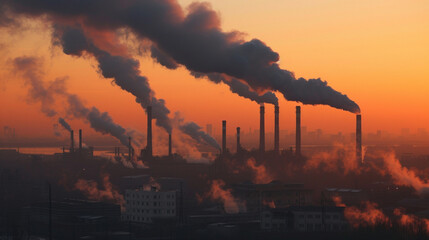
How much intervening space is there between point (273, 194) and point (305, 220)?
2086 centimetres

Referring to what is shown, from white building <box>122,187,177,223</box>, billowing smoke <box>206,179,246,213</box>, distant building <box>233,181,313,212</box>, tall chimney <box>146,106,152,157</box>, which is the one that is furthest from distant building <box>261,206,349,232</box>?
tall chimney <box>146,106,152,157</box>

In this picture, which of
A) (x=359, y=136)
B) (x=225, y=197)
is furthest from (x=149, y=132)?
(x=359, y=136)

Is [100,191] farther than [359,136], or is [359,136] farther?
[100,191]

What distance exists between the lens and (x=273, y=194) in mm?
79375

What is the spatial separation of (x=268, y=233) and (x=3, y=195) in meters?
40.3

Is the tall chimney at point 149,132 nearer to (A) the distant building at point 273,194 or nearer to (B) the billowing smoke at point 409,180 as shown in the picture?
(A) the distant building at point 273,194

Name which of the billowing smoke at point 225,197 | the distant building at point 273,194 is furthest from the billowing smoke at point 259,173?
the distant building at point 273,194

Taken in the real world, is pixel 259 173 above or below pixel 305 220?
above

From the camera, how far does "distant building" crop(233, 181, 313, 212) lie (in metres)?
77.8

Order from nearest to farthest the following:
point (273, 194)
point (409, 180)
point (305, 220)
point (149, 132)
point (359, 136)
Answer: point (305, 220) → point (273, 194) → point (409, 180) → point (359, 136) → point (149, 132)

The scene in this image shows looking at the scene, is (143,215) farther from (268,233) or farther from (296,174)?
(296,174)

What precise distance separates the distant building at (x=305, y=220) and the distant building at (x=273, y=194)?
56.5ft

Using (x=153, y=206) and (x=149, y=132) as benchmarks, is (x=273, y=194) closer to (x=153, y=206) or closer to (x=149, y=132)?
(x=153, y=206)

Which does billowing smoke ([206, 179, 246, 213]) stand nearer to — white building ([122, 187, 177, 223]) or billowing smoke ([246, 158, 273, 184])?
billowing smoke ([246, 158, 273, 184])
